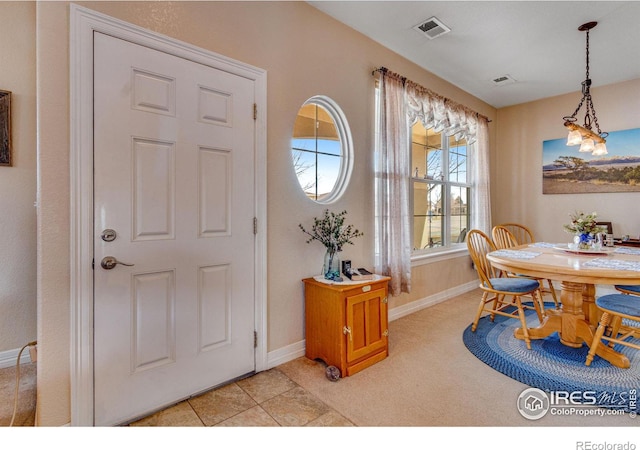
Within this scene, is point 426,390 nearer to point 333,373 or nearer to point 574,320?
point 333,373

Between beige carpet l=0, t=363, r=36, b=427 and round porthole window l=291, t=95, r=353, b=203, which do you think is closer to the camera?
beige carpet l=0, t=363, r=36, b=427

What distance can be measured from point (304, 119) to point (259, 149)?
0.62m

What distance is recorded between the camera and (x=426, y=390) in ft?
6.64

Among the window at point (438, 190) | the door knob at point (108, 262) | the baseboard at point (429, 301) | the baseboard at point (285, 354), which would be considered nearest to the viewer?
the door knob at point (108, 262)

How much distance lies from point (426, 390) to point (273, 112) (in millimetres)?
2149

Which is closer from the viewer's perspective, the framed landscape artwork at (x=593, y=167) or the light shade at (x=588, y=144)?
the light shade at (x=588, y=144)

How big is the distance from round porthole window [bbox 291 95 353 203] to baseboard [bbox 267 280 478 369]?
121cm

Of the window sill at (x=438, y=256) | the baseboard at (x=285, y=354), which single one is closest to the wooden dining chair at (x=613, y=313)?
the window sill at (x=438, y=256)

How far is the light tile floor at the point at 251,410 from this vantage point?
1712 millimetres

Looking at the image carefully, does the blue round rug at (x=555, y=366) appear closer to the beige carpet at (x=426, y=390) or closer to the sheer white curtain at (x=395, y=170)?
the beige carpet at (x=426, y=390)

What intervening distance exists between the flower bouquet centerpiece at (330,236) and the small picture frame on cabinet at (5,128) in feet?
6.50

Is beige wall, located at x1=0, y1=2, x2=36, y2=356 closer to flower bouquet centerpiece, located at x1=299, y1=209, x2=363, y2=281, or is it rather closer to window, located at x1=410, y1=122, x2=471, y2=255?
flower bouquet centerpiece, located at x1=299, y1=209, x2=363, y2=281

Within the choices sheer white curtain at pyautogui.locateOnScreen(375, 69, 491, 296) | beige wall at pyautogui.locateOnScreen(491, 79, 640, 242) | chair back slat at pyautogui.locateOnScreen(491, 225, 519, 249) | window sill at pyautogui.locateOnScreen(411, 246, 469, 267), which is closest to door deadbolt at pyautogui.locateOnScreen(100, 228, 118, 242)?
sheer white curtain at pyautogui.locateOnScreen(375, 69, 491, 296)

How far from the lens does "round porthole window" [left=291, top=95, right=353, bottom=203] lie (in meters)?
2.62
